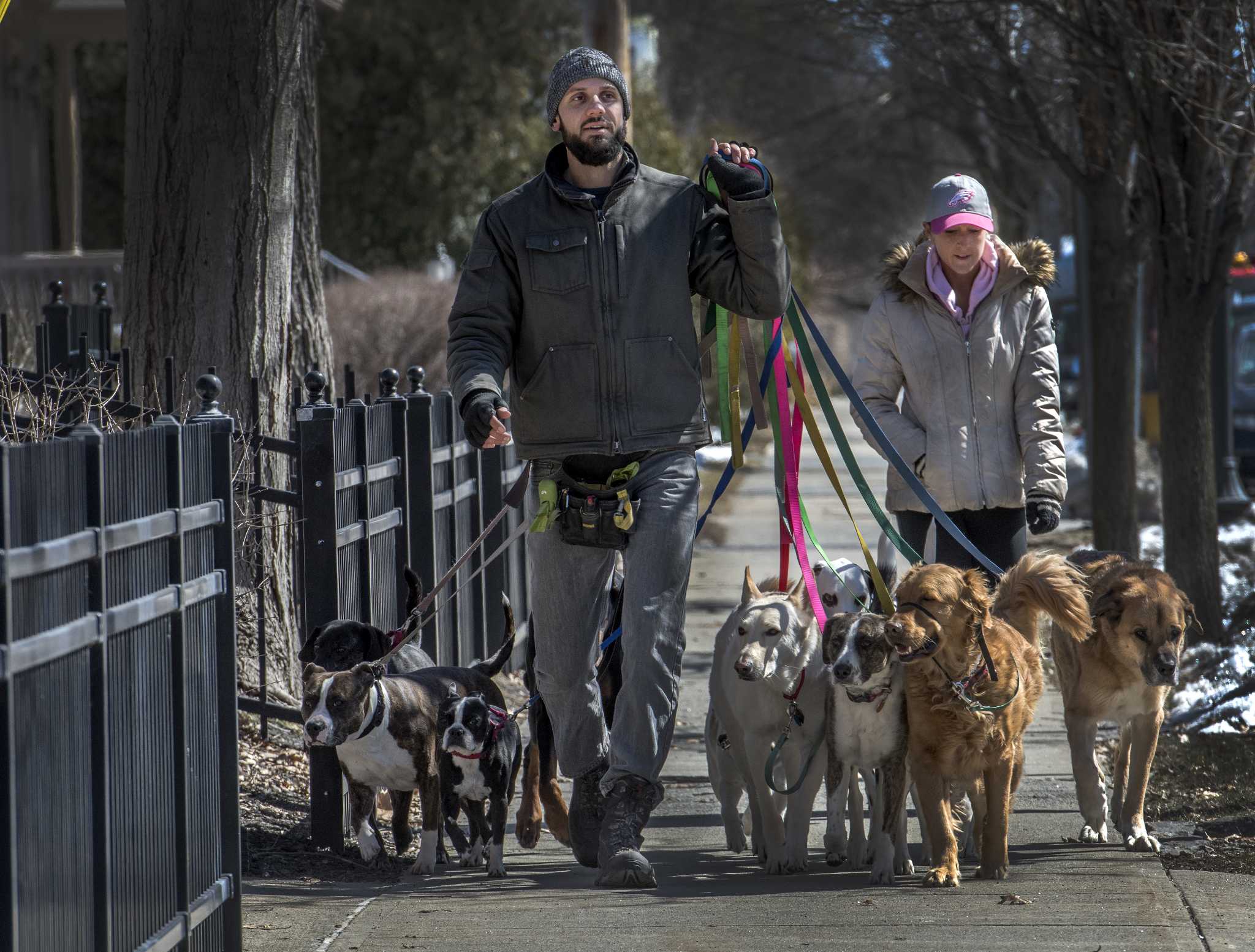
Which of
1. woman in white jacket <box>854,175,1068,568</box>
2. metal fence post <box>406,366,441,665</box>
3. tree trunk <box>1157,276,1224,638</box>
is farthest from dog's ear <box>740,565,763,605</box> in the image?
tree trunk <box>1157,276,1224,638</box>

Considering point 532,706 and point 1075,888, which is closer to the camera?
point 1075,888

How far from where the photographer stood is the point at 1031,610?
5379 millimetres

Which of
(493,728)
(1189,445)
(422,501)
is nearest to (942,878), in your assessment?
(493,728)

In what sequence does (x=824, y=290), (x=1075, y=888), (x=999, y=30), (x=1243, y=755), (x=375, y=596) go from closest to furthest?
(x=1075, y=888) → (x=375, y=596) → (x=1243, y=755) → (x=999, y=30) → (x=824, y=290)

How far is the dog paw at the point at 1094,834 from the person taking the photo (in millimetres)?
5602

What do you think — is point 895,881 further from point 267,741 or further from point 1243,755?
point 267,741

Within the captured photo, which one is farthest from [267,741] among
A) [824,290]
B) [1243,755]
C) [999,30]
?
[824,290]

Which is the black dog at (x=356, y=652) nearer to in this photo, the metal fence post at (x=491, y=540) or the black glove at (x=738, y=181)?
the black glove at (x=738, y=181)

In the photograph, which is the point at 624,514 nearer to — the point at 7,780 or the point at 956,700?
the point at 956,700

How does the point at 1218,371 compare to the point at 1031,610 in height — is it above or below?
above

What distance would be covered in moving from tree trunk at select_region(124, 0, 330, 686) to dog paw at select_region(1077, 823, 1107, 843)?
136 inches

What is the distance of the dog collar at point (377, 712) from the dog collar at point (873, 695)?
4.55ft

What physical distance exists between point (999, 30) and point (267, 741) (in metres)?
7.49

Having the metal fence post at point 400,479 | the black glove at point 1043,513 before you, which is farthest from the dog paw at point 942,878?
the metal fence post at point 400,479
